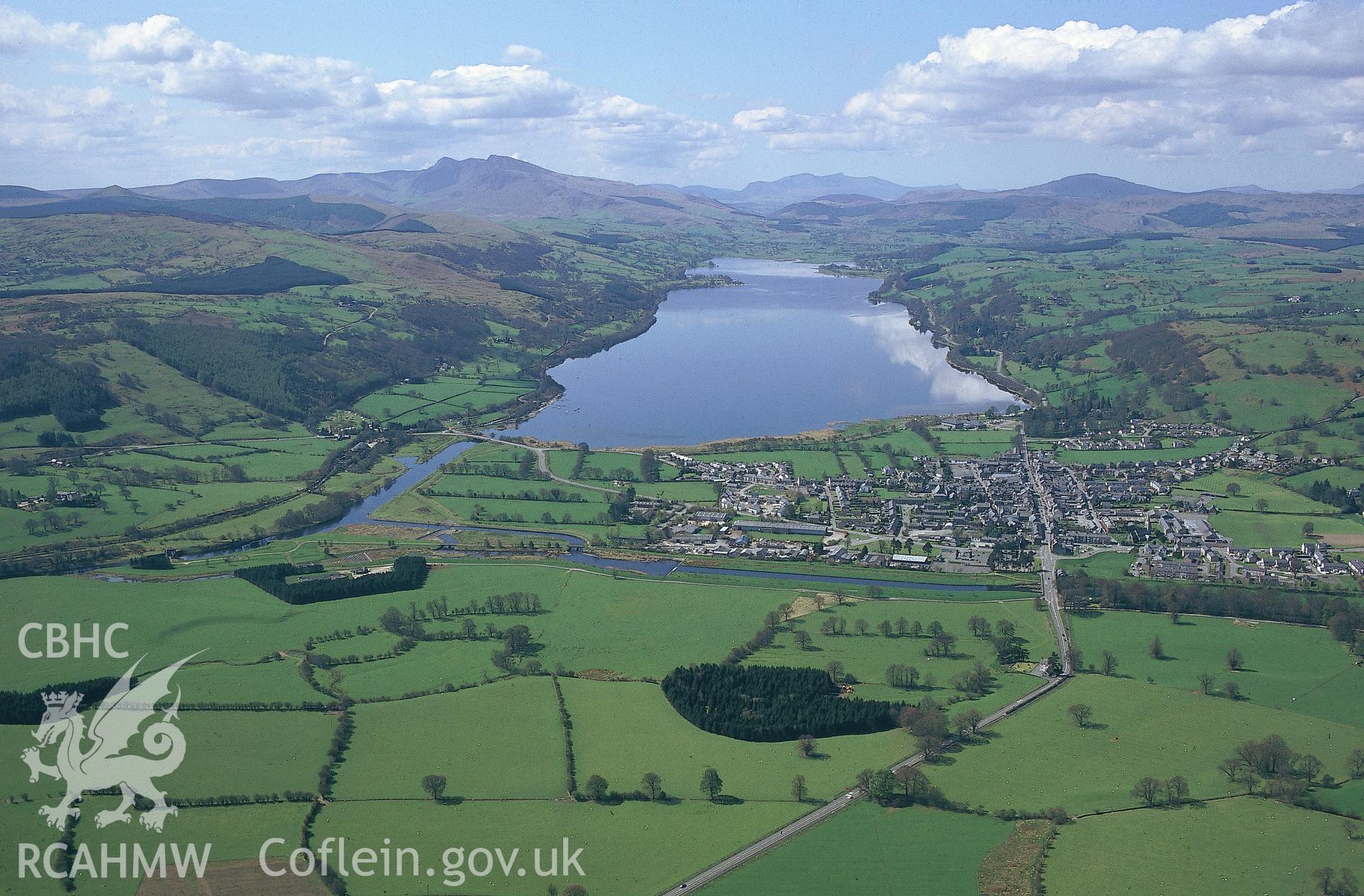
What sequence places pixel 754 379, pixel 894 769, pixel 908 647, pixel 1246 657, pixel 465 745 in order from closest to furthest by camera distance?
pixel 894 769
pixel 465 745
pixel 1246 657
pixel 908 647
pixel 754 379

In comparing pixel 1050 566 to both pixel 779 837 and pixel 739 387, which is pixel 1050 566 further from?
pixel 739 387

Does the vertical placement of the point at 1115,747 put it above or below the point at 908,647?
below

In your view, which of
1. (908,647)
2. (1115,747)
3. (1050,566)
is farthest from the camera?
(1050,566)

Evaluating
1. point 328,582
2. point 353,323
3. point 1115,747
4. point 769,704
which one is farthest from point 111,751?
point 353,323

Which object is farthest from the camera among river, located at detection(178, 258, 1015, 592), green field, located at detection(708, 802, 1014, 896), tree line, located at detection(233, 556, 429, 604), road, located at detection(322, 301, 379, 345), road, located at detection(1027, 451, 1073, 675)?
road, located at detection(322, 301, 379, 345)

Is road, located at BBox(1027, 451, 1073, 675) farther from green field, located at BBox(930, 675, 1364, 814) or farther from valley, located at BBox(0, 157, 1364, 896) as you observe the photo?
green field, located at BBox(930, 675, 1364, 814)

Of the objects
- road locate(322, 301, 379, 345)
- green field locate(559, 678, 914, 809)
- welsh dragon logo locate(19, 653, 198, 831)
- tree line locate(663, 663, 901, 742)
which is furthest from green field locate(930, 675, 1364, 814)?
road locate(322, 301, 379, 345)
